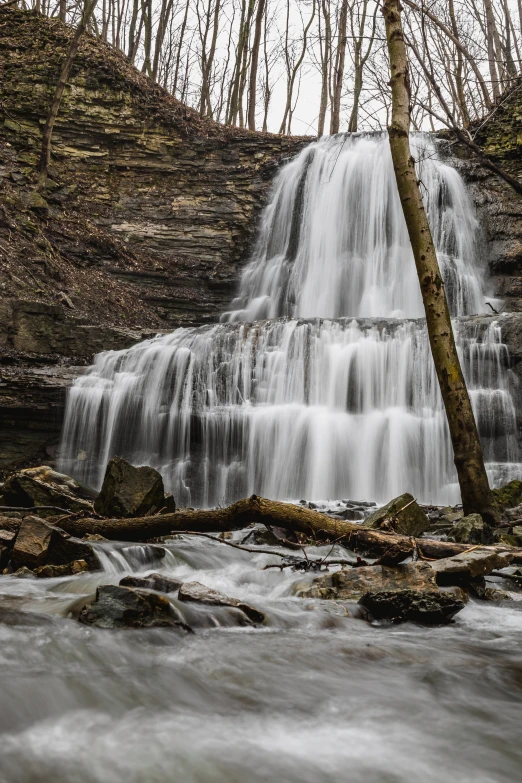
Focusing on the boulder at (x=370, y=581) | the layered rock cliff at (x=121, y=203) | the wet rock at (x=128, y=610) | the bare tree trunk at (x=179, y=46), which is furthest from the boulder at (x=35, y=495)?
the bare tree trunk at (x=179, y=46)

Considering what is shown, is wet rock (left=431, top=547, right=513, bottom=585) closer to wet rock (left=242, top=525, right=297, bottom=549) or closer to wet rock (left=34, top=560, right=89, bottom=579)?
wet rock (left=242, top=525, right=297, bottom=549)

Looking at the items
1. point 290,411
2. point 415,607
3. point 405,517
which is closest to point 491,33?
point 290,411

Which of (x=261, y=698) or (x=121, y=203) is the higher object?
(x=121, y=203)

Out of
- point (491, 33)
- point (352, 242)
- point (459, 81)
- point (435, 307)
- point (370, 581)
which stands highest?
point (491, 33)

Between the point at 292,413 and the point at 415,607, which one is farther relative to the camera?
the point at 292,413

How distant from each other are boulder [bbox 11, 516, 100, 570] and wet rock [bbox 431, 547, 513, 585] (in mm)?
2633

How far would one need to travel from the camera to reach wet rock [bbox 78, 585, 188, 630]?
3.41 m

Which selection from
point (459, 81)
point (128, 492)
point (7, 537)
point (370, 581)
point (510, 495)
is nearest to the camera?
point (370, 581)

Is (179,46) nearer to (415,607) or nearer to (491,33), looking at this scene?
(491,33)

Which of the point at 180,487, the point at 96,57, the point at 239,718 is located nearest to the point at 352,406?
the point at 180,487

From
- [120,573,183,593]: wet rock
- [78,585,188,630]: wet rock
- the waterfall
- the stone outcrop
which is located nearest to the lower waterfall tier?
the waterfall

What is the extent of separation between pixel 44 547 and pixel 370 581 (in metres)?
2.50

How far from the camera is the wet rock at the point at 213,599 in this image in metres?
3.86

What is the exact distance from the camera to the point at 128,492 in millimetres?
6461
